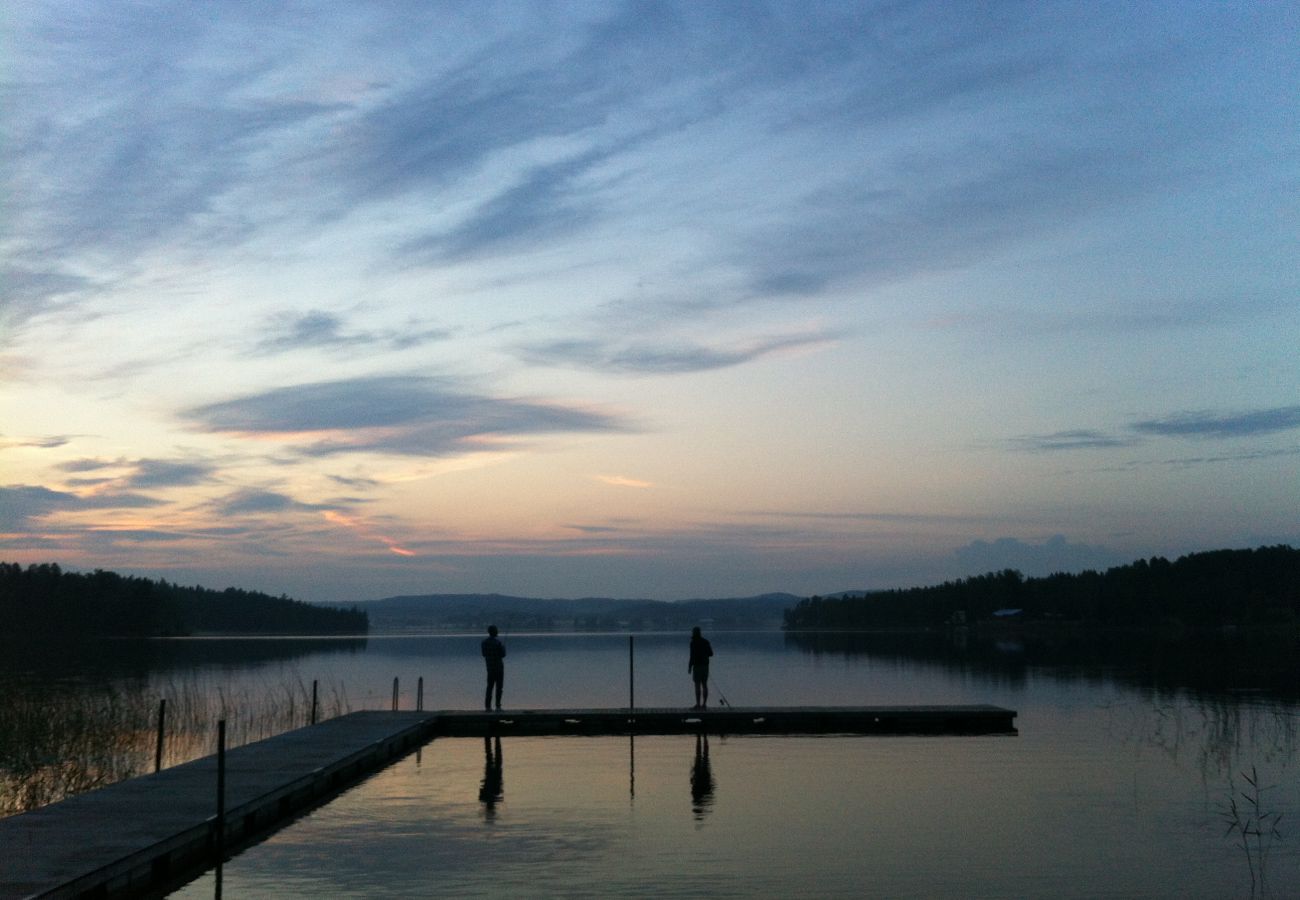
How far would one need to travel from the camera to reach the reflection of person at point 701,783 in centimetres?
2122

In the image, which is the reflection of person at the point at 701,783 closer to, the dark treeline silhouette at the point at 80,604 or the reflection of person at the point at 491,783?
the reflection of person at the point at 491,783

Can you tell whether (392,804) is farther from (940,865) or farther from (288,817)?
(940,865)

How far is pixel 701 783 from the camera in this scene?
2408 centimetres

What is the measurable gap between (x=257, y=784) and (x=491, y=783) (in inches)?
192

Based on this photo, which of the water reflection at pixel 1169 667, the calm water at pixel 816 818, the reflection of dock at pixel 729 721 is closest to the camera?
the calm water at pixel 816 818

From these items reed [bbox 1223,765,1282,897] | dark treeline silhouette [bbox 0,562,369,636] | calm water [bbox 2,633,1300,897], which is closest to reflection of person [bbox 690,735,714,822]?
calm water [bbox 2,633,1300,897]

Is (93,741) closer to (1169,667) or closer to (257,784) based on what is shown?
(257,784)

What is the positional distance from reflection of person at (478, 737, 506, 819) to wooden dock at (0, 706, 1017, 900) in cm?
205

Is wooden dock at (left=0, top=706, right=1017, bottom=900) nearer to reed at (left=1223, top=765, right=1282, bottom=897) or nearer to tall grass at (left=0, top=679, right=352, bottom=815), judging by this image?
tall grass at (left=0, top=679, right=352, bottom=815)

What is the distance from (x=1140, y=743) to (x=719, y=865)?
63.9ft

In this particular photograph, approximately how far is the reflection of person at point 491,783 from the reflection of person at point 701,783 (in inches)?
132

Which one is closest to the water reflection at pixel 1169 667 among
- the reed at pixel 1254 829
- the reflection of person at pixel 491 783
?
the reed at pixel 1254 829

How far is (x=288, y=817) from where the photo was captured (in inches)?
801

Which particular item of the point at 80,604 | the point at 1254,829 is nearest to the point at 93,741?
the point at 1254,829
